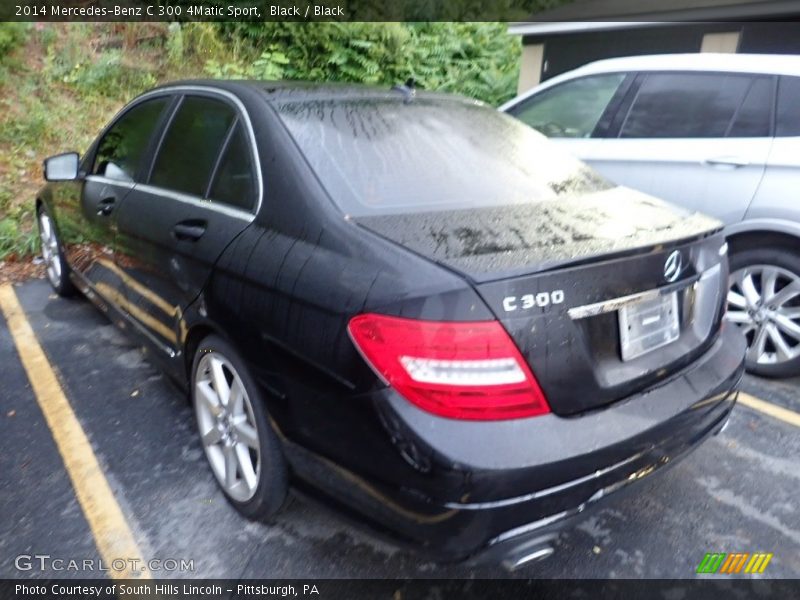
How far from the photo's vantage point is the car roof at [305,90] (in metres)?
2.59

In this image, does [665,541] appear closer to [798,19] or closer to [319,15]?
[798,19]

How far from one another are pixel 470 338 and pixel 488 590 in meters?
1.06

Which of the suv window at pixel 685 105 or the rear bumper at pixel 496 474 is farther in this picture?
the suv window at pixel 685 105

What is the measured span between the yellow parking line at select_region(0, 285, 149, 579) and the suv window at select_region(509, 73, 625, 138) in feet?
11.9

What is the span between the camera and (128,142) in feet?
11.6

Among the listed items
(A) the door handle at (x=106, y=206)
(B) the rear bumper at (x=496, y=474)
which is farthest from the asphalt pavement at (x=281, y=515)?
(A) the door handle at (x=106, y=206)

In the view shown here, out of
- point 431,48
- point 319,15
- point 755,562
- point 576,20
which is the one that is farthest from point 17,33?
point 755,562

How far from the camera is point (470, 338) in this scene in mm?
1637

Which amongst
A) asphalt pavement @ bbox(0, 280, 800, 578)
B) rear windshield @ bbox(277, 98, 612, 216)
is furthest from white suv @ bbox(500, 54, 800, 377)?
rear windshield @ bbox(277, 98, 612, 216)

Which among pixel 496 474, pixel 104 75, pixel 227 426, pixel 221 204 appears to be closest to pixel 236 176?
pixel 221 204

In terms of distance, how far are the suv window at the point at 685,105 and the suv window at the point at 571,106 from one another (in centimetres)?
24

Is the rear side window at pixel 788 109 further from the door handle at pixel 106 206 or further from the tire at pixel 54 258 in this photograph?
the tire at pixel 54 258

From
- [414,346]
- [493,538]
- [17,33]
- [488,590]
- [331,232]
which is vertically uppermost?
[17,33]

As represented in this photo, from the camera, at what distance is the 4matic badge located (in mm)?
1660
